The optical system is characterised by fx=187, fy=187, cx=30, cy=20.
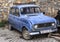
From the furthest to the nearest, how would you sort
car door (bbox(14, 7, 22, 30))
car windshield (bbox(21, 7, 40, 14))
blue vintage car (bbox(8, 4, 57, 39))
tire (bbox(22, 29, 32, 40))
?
car windshield (bbox(21, 7, 40, 14)) < car door (bbox(14, 7, 22, 30)) < tire (bbox(22, 29, 32, 40)) < blue vintage car (bbox(8, 4, 57, 39))

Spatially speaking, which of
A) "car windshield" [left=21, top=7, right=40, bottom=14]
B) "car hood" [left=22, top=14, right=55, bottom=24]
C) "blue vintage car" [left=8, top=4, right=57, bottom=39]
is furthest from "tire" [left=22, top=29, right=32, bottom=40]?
"car windshield" [left=21, top=7, right=40, bottom=14]

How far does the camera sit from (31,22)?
29.6 feet

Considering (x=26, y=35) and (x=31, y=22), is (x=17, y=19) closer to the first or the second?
(x=26, y=35)

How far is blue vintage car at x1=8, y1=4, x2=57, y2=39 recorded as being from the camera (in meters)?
9.04

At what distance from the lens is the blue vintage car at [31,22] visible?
29.7 feet

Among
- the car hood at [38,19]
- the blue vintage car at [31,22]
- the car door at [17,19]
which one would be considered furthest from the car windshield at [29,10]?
the car hood at [38,19]

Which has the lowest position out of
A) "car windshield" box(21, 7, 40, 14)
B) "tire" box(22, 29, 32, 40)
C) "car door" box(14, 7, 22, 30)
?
"tire" box(22, 29, 32, 40)

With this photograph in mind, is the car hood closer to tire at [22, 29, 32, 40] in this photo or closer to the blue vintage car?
Result: the blue vintage car

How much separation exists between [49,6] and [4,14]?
338 centimetres

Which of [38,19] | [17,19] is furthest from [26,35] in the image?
[17,19]

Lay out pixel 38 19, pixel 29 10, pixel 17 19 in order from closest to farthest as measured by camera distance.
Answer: pixel 38 19, pixel 17 19, pixel 29 10

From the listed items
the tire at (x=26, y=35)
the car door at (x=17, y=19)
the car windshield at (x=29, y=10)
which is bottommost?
the tire at (x=26, y=35)

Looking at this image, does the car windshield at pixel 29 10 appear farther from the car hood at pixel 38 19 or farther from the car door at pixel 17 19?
the car hood at pixel 38 19

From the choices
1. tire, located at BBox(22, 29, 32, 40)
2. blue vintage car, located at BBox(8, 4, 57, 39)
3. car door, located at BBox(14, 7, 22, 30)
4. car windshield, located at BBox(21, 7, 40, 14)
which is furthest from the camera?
car windshield, located at BBox(21, 7, 40, 14)
